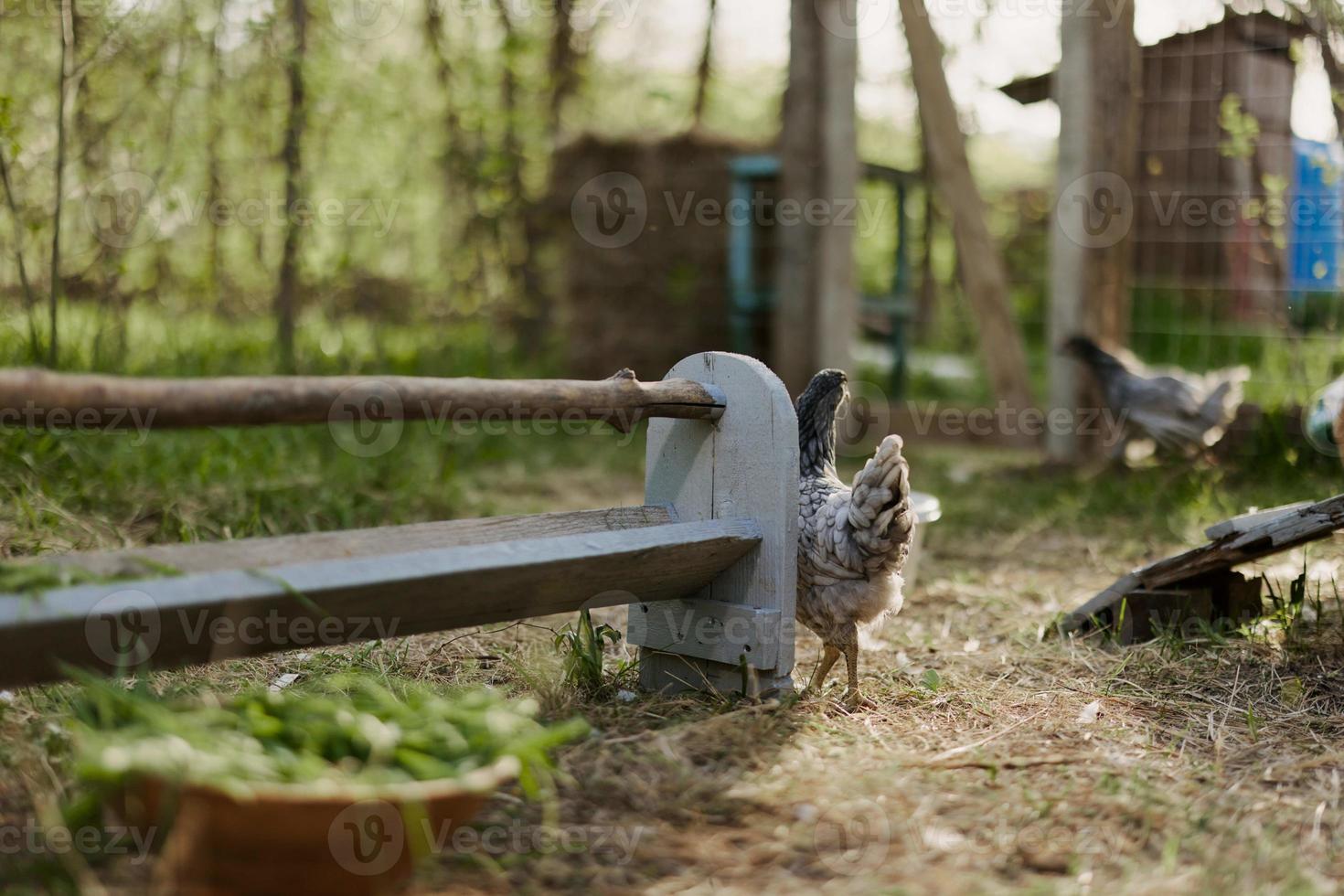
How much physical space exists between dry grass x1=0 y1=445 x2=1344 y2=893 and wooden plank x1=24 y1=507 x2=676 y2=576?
40 cm

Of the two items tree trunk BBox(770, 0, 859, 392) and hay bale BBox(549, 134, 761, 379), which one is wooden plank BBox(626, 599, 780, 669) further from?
hay bale BBox(549, 134, 761, 379)

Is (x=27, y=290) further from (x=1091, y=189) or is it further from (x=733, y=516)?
(x=1091, y=189)

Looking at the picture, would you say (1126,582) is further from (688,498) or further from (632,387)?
(632,387)

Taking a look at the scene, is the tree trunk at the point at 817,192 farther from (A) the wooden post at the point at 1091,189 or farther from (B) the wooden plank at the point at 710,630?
(B) the wooden plank at the point at 710,630

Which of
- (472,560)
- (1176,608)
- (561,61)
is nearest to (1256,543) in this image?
(1176,608)

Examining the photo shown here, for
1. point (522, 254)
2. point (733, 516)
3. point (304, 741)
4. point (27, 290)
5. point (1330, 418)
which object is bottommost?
point (304, 741)

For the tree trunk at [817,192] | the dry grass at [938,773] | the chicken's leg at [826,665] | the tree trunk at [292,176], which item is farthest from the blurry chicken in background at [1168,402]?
the tree trunk at [292,176]

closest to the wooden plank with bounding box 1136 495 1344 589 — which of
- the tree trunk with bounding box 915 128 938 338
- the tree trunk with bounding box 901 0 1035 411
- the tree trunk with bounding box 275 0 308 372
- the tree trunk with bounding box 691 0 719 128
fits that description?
the tree trunk with bounding box 901 0 1035 411

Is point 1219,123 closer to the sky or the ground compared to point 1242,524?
closer to the sky

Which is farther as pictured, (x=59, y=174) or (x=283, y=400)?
(x=59, y=174)

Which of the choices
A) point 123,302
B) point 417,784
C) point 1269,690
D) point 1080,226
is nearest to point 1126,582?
point 1269,690

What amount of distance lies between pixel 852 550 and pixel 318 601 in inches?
48.8

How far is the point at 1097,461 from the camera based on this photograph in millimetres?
6285

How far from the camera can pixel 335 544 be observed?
7.14 feet
